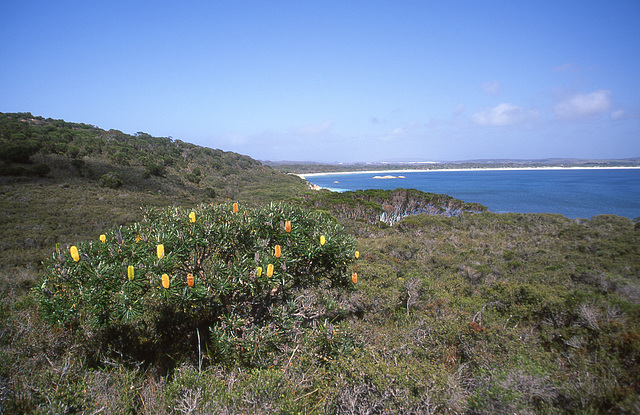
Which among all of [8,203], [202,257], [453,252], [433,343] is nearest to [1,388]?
[202,257]

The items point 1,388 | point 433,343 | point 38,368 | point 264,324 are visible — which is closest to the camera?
point 1,388

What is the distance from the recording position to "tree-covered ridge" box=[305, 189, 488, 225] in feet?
110

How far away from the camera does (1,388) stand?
2596 millimetres

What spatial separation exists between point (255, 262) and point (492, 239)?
65.3 feet

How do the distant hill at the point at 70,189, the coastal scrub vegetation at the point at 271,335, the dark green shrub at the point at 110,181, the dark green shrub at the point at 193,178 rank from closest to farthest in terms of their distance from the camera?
1. the coastal scrub vegetation at the point at 271,335
2. the distant hill at the point at 70,189
3. the dark green shrub at the point at 110,181
4. the dark green shrub at the point at 193,178

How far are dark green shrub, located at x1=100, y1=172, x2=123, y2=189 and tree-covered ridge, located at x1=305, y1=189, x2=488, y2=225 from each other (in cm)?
1986

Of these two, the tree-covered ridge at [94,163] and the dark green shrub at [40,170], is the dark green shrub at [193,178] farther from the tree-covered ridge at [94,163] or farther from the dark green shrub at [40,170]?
the dark green shrub at [40,170]

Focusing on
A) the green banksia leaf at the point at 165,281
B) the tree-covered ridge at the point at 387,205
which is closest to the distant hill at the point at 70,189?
the green banksia leaf at the point at 165,281

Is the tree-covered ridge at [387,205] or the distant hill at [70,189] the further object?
the tree-covered ridge at [387,205]

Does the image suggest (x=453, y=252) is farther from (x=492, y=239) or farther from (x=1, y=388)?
(x=1, y=388)

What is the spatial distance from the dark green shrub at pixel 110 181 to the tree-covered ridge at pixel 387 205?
65.2ft

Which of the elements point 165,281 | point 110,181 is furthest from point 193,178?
point 165,281

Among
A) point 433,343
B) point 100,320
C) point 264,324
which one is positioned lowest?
point 433,343

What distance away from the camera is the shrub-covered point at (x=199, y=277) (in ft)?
10.0
